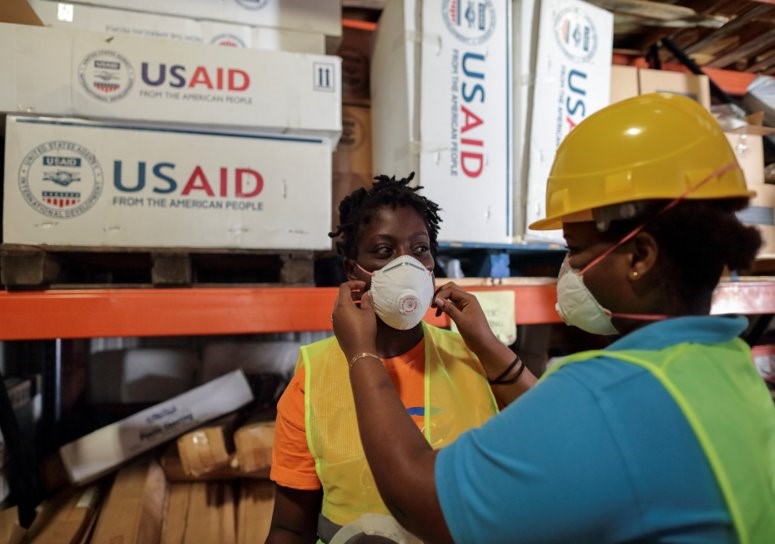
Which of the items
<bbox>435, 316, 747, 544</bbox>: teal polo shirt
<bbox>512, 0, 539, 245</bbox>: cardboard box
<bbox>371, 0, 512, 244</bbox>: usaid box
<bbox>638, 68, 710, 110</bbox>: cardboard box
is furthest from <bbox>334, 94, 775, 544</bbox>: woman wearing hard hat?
<bbox>638, 68, 710, 110</bbox>: cardboard box

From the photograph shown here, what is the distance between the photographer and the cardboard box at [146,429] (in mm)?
2049

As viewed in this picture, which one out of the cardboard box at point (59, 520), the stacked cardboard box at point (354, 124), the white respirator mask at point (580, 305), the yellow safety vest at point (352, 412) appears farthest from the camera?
the stacked cardboard box at point (354, 124)

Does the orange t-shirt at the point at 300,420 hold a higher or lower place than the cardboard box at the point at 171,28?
lower

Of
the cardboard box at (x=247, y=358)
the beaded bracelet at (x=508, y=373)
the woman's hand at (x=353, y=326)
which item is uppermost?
the woman's hand at (x=353, y=326)

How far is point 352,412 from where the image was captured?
129 cm

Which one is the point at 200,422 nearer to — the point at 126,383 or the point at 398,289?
the point at 126,383

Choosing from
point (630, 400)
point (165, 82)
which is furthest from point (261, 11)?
point (630, 400)

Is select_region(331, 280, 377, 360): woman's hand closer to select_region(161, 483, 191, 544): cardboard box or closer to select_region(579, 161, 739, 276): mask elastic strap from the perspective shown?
select_region(579, 161, 739, 276): mask elastic strap

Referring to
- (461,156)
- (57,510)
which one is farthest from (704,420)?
(57,510)

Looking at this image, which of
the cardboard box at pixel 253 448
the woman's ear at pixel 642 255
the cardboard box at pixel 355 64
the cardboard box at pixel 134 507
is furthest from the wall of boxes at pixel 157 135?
the woman's ear at pixel 642 255

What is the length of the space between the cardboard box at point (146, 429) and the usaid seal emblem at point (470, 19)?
1821mm

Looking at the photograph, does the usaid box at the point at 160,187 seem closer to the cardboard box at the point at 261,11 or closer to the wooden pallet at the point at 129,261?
the wooden pallet at the point at 129,261

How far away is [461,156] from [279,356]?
163 centimetres

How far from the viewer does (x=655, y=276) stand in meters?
0.87
